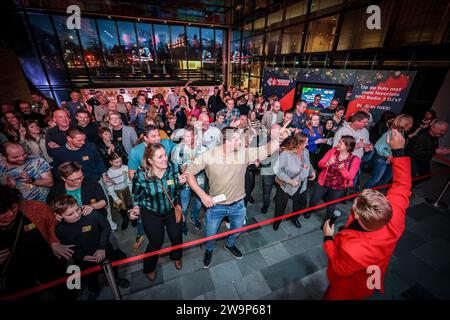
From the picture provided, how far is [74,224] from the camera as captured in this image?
2.18 m

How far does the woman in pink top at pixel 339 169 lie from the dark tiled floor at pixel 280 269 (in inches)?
37.1

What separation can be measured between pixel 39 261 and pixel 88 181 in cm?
98

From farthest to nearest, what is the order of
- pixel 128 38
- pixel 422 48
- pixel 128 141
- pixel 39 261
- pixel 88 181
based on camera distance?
pixel 128 38
pixel 422 48
pixel 128 141
pixel 88 181
pixel 39 261

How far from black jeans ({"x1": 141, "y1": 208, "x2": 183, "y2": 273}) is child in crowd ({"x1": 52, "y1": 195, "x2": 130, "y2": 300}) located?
1.58ft

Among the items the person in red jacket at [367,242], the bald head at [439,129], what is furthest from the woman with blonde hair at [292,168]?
the bald head at [439,129]

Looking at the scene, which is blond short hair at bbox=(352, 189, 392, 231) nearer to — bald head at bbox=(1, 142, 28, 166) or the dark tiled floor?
the dark tiled floor

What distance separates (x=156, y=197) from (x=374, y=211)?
7.78ft

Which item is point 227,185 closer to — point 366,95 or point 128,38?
point 366,95

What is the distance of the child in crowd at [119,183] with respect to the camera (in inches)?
136

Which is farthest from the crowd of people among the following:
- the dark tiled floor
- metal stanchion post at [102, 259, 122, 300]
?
metal stanchion post at [102, 259, 122, 300]

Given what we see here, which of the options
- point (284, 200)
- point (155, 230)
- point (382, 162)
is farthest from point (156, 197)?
point (382, 162)

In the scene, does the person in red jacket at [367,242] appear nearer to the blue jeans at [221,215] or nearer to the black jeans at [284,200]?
the blue jeans at [221,215]

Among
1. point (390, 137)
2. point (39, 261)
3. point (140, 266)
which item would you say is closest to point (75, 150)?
point (39, 261)

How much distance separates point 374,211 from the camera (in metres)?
1.59
